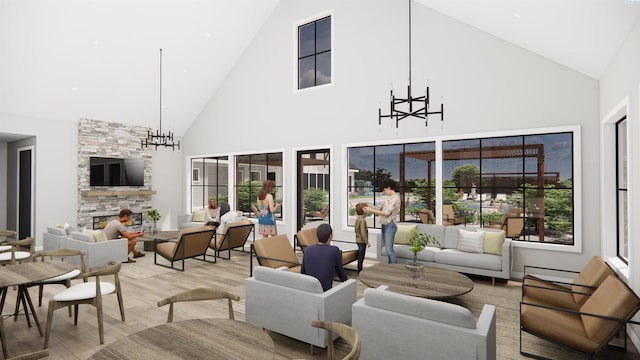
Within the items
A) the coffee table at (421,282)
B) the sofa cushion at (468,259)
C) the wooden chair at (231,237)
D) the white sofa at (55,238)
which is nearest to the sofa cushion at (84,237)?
the white sofa at (55,238)

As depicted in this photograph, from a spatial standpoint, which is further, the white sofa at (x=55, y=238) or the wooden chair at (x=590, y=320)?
the white sofa at (x=55, y=238)

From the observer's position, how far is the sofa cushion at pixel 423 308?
236 centimetres

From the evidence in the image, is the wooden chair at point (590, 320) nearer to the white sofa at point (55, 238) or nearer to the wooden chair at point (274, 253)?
the wooden chair at point (274, 253)

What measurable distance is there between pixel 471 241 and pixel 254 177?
19.3ft

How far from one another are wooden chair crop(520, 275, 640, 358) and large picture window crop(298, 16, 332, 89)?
6393 millimetres

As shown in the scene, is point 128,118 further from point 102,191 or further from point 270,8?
point 270,8

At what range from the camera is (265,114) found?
9055 mm

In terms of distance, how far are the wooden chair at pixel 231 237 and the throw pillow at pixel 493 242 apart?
14.8 ft

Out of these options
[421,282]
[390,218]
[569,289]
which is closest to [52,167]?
[390,218]

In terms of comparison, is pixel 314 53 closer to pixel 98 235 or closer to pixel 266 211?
pixel 266 211

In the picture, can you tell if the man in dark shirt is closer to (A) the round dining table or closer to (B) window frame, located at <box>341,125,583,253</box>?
(A) the round dining table


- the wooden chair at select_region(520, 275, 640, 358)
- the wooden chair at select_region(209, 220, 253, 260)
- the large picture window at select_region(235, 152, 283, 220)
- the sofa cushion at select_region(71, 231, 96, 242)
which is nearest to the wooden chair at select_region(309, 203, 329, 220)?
the large picture window at select_region(235, 152, 283, 220)

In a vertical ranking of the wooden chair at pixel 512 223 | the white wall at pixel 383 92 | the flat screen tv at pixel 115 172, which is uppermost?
the white wall at pixel 383 92

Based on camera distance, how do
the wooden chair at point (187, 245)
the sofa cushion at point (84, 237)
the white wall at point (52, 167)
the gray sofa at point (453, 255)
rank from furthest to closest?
the white wall at point (52, 167) < the sofa cushion at point (84, 237) < the wooden chair at point (187, 245) < the gray sofa at point (453, 255)
